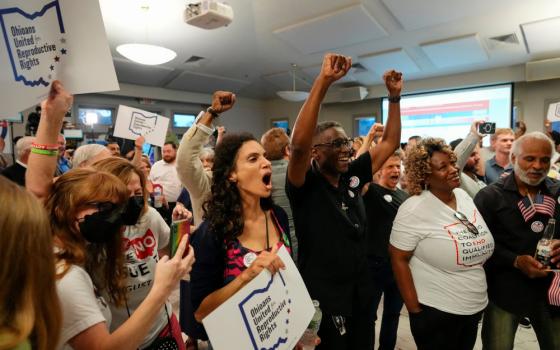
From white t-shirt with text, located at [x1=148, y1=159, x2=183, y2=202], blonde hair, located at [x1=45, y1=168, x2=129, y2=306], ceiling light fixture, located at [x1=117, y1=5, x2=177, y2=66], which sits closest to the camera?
blonde hair, located at [x1=45, y1=168, x2=129, y2=306]

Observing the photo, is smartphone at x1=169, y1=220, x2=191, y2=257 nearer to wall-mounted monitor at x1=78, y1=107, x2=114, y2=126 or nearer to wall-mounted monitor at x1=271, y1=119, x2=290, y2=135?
wall-mounted monitor at x1=78, y1=107, x2=114, y2=126

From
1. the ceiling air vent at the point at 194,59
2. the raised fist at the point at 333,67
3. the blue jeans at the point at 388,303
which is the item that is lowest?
the blue jeans at the point at 388,303

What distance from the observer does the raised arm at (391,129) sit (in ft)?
6.10

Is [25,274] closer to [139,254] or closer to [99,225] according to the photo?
[99,225]

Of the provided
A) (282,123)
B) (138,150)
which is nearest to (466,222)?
(138,150)

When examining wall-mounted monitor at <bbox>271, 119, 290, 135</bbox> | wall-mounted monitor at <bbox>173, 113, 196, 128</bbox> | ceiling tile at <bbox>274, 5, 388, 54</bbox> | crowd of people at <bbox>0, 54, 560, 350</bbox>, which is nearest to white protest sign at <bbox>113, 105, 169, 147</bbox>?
crowd of people at <bbox>0, 54, 560, 350</bbox>

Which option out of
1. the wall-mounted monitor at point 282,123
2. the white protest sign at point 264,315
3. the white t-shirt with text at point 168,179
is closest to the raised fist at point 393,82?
the white protest sign at point 264,315

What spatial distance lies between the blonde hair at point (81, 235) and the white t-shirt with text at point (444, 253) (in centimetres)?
130

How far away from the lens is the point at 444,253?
1578 millimetres

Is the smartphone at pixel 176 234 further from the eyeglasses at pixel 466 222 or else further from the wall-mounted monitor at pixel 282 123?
the wall-mounted monitor at pixel 282 123

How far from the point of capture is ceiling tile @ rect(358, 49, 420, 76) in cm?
620

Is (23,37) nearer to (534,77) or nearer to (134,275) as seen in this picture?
(134,275)

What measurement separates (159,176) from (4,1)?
3013 mm

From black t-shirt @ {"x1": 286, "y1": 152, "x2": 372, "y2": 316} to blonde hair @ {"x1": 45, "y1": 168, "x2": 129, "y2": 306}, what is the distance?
776 millimetres
